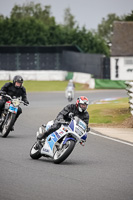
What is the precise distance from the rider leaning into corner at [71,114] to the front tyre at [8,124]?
4264 mm

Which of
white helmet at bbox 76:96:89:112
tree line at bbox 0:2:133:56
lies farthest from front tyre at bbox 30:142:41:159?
tree line at bbox 0:2:133:56

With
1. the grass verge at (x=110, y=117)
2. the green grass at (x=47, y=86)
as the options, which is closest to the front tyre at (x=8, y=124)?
the grass verge at (x=110, y=117)

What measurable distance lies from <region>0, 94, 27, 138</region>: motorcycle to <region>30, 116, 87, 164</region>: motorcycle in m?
4.40

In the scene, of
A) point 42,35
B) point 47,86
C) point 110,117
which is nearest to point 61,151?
point 110,117

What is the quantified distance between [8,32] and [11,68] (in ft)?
59.1

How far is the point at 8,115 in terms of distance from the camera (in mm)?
17078

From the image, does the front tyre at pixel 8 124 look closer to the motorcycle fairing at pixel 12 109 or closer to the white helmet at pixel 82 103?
the motorcycle fairing at pixel 12 109

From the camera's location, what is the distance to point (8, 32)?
8325cm

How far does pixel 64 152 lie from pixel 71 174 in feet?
3.40

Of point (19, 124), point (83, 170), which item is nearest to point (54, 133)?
point (83, 170)

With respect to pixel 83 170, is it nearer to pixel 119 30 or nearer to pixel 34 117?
pixel 34 117

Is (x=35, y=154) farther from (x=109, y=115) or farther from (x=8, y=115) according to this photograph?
(x=109, y=115)

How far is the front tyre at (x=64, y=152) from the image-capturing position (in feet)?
38.7

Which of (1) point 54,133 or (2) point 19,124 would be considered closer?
(1) point 54,133
